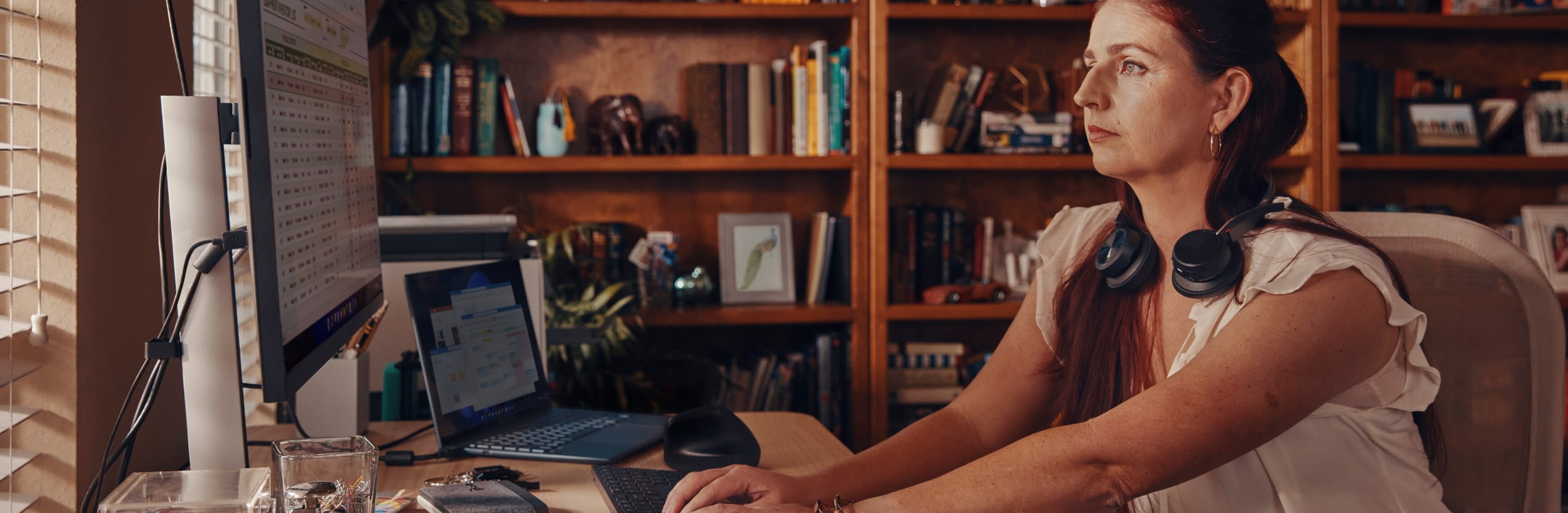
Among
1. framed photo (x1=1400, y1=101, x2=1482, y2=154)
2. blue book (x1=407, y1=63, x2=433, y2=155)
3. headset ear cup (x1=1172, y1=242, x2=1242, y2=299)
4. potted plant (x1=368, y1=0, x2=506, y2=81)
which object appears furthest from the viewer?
framed photo (x1=1400, y1=101, x2=1482, y2=154)

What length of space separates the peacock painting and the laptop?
1250mm

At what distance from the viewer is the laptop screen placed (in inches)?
50.1

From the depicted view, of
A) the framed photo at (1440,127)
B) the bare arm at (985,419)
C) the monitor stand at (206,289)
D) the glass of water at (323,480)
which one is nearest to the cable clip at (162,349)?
the monitor stand at (206,289)

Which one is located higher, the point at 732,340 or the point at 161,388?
the point at 161,388

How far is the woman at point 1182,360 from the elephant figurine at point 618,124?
1.49m

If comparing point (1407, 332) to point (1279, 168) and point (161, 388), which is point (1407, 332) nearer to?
point (161, 388)

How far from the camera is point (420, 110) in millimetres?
2520

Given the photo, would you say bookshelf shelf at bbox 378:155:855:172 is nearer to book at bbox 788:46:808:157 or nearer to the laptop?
book at bbox 788:46:808:157

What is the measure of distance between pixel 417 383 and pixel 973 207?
178 centimetres

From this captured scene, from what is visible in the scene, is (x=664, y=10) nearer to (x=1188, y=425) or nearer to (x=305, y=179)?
(x=305, y=179)

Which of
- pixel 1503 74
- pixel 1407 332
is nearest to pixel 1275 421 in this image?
pixel 1407 332

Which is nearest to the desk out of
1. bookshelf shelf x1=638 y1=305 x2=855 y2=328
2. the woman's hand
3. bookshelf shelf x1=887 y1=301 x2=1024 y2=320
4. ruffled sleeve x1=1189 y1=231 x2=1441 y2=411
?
the woman's hand

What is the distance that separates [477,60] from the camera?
101 inches

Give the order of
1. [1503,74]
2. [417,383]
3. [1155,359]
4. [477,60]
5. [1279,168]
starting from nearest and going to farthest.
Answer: [1155,359], [417,383], [477,60], [1279,168], [1503,74]
